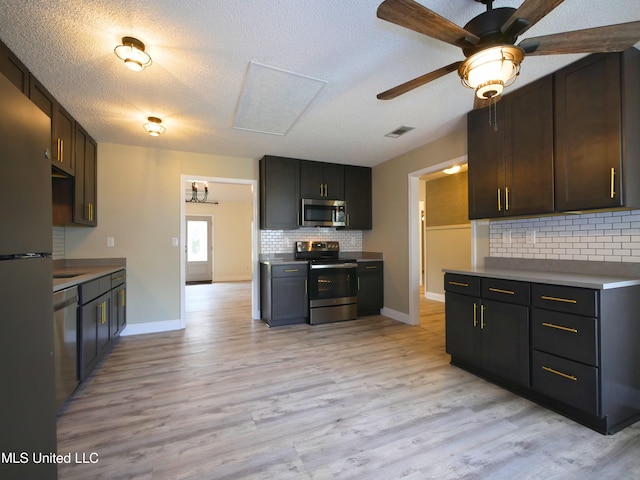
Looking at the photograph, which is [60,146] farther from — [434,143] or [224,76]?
[434,143]

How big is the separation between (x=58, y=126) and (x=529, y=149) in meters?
4.00

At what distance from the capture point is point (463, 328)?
2.61 meters

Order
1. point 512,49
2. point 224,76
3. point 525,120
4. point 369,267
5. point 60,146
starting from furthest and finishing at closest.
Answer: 1. point 369,267
2. point 60,146
3. point 525,120
4. point 224,76
5. point 512,49

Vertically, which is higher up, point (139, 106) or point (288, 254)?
point (139, 106)

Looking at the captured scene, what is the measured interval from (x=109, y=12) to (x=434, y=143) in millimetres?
3296

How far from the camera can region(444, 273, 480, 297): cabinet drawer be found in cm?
249

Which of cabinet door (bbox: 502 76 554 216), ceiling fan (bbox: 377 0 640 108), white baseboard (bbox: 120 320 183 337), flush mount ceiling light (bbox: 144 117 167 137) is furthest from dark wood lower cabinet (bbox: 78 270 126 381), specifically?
cabinet door (bbox: 502 76 554 216)

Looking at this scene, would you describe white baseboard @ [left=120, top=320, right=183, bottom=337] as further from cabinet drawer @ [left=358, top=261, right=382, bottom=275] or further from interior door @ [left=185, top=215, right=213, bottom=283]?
interior door @ [left=185, top=215, right=213, bottom=283]

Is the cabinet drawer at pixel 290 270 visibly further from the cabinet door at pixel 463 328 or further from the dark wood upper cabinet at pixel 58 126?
the dark wood upper cabinet at pixel 58 126

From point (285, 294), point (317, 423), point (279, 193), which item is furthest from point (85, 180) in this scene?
point (317, 423)

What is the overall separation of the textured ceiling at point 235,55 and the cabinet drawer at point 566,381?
2.06m

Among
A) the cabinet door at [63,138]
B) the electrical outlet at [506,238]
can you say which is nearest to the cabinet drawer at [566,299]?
the electrical outlet at [506,238]

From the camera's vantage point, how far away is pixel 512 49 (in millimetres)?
1402

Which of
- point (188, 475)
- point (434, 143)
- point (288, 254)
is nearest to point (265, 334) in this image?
point (288, 254)
